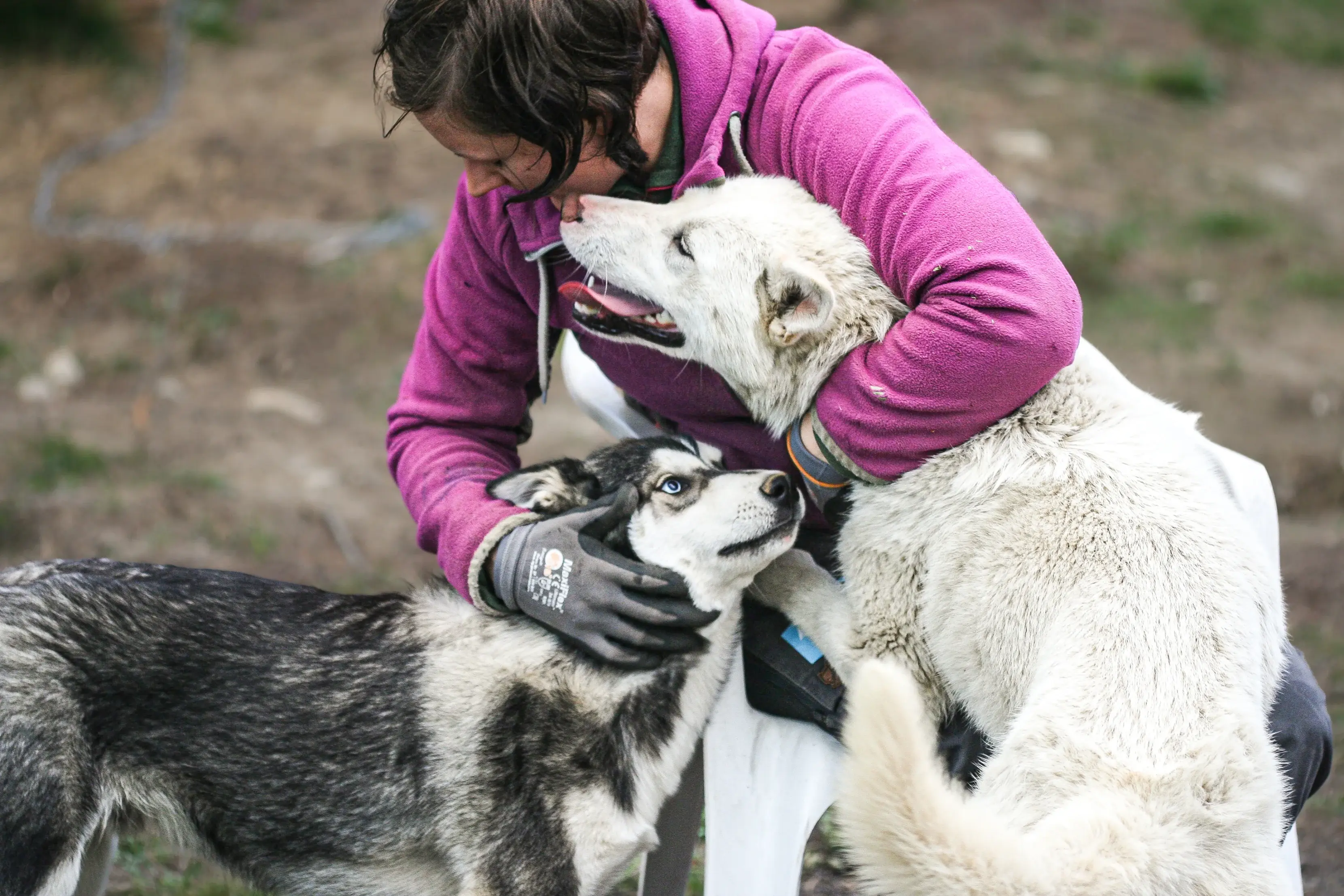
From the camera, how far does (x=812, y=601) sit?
281 centimetres

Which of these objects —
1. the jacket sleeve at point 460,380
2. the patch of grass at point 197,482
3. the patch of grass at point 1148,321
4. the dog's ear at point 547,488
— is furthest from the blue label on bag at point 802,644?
the patch of grass at point 1148,321

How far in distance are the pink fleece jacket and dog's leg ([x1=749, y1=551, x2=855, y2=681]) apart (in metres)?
0.26

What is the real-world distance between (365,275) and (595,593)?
4898 mm

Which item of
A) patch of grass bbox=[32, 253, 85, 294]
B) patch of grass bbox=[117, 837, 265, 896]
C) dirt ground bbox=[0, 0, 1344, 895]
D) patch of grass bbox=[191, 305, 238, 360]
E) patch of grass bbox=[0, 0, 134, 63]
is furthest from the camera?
patch of grass bbox=[0, 0, 134, 63]

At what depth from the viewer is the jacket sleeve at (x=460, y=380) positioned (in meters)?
2.98

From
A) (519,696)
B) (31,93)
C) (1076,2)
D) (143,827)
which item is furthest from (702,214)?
(1076,2)

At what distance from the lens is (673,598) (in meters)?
2.68

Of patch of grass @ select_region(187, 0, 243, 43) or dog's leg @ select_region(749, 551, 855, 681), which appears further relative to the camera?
patch of grass @ select_region(187, 0, 243, 43)

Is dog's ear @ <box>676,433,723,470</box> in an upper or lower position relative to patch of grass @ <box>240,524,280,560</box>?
upper

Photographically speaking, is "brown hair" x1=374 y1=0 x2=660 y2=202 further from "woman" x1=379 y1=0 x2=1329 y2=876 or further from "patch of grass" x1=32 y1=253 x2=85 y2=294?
"patch of grass" x1=32 y1=253 x2=85 y2=294

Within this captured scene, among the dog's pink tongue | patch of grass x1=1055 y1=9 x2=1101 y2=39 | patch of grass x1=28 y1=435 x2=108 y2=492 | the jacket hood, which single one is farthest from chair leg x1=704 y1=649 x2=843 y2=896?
patch of grass x1=1055 y1=9 x2=1101 y2=39

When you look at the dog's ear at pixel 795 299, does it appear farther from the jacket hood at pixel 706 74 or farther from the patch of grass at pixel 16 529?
the patch of grass at pixel 16 529

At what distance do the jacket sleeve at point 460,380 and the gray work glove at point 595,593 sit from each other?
29cm

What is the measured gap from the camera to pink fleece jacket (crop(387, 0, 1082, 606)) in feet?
7.94
